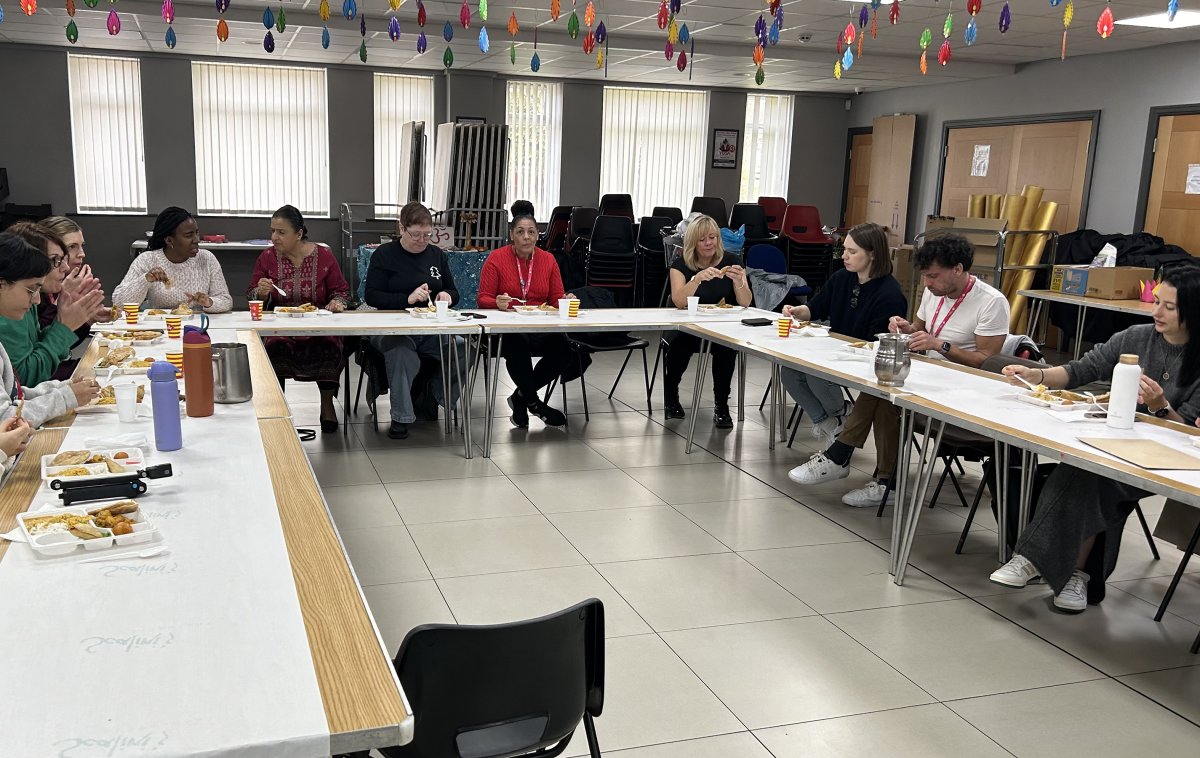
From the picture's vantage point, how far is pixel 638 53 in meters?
9.28

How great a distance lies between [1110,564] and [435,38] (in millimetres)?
7408

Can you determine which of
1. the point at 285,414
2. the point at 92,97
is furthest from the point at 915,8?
the point at 92,97

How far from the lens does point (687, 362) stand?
569cm

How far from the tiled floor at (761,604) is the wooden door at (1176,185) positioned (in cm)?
460

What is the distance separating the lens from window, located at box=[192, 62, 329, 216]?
10.6 m

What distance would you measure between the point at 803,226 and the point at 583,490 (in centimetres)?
649

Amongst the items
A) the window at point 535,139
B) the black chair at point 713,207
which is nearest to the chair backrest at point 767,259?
the black chair at point 713,207

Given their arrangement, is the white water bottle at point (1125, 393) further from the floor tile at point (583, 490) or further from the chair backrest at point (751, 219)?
the chair backrest at point (751, 219)

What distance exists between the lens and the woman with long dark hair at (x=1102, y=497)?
3043 mm

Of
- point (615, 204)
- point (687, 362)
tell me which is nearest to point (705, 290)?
point (687, 362)

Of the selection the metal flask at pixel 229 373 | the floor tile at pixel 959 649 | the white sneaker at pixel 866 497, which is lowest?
the floor tile at pixel 959 649

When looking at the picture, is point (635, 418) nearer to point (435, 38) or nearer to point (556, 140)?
point (435, 38)

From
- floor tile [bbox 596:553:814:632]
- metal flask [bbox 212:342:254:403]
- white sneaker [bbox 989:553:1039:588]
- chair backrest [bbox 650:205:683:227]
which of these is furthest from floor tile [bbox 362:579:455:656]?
chair backrest [bbox 650:205:683:227]

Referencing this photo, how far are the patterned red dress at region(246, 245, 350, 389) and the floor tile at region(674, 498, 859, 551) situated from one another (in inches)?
82.6
